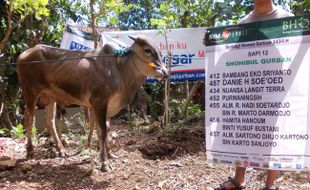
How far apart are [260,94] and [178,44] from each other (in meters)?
4.72

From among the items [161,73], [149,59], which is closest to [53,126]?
[149,59]

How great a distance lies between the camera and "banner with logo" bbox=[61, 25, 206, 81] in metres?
7.72

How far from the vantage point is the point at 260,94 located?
322cm

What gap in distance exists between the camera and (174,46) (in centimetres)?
784

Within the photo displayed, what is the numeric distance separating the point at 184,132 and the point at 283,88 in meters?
3.47

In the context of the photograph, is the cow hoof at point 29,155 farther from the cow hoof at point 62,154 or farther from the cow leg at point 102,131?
the cow leg at point 102,131

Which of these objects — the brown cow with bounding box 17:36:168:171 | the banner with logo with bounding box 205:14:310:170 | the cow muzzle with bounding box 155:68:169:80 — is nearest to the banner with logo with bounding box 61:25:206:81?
the brown cow with bounding box 17:36:168:171

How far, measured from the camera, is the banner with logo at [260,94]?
304cm

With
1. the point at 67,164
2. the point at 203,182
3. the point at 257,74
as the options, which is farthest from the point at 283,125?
the point at 67,164

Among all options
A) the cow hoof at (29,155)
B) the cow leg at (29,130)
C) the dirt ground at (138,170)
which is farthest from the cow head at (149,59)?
the cow hoof at (29,155)

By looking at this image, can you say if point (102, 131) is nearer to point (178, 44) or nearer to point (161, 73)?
point (161, 73)

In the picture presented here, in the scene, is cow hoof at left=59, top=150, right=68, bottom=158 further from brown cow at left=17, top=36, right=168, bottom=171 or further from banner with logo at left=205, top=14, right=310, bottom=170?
banner with logo at left=205, top=14, right=310, bottom=170

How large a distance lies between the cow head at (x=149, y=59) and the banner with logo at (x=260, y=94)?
4.11 feet

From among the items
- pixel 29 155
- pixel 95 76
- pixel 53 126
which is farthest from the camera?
pixel 53 126
